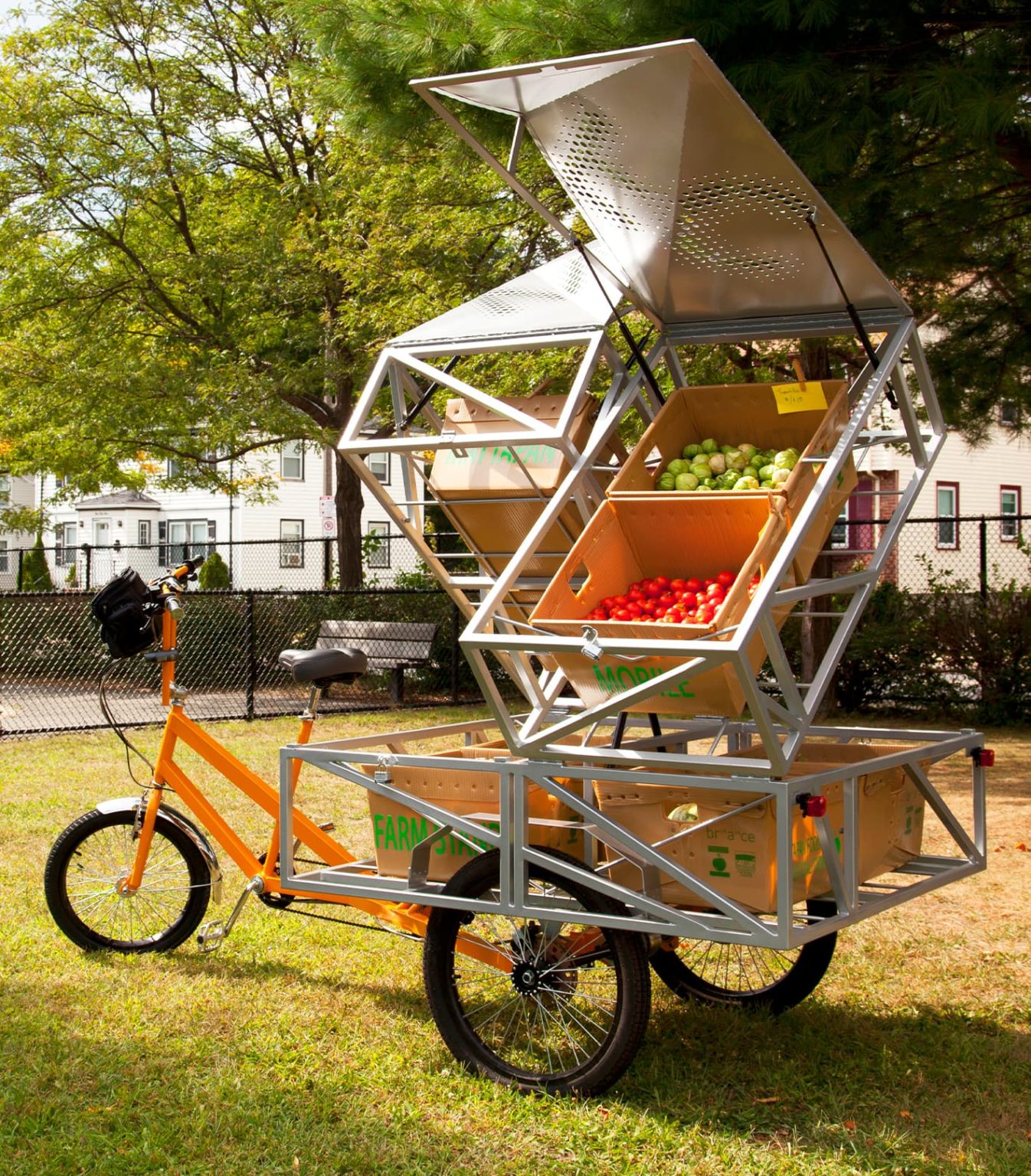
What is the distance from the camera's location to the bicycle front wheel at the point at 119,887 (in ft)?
16.9

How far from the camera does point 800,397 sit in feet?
14.3

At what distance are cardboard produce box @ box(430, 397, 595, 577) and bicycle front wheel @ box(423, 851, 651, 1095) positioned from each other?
4.23 ft

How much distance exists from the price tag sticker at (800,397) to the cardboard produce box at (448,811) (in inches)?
58.4

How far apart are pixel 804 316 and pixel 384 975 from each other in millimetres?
2861

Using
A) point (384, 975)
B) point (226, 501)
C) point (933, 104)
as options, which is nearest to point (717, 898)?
point (384, 975)

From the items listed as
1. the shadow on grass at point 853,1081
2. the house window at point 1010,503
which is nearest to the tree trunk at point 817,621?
the shadow on grass at point 853,1081

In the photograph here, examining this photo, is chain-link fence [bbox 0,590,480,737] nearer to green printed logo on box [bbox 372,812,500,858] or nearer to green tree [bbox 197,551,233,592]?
green printed logo on box [bbox 372,812,500,858]

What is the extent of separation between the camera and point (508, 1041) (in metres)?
4.34

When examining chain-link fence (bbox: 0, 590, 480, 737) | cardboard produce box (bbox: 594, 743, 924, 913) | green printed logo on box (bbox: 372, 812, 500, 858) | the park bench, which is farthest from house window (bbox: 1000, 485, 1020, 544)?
green printed logo on box (bbox: 372, 812, 500, 858)

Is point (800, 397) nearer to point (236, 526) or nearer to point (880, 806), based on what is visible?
point (880, 806)

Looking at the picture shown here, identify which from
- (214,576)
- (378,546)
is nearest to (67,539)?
(214,576)

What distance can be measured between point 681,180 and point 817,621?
9056 mm

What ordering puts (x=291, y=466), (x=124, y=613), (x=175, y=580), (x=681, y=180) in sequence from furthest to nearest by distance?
(x=291, y=466) < (x=175, y=580) < (x=124, y=613) < (x=681, y=180)

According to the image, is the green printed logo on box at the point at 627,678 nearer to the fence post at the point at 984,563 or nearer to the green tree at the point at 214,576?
the fence post at the point at 984,563
